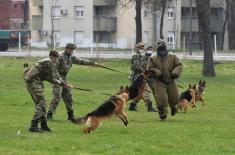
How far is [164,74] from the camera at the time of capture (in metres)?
18.7

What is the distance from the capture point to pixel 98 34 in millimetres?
85188

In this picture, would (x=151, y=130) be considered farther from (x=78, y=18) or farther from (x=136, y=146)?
(x=78, y=18)

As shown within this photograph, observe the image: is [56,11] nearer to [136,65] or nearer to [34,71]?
[136,65]

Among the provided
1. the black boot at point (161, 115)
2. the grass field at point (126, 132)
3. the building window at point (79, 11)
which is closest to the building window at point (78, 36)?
the building window at point (79, 11)

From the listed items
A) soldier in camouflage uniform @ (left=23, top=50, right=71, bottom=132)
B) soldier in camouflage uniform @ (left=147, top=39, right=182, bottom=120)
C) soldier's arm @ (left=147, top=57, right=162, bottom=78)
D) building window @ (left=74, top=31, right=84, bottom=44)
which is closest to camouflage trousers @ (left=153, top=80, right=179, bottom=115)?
soldier in camouflage uniform @ (left=147, top=39, right=182, bottom=120)

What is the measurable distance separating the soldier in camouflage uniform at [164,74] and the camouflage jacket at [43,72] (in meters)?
3.57

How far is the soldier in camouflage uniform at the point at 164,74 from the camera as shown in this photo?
1864cm

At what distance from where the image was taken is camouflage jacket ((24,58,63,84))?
15.7m

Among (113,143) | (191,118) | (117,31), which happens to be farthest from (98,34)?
(113,143)

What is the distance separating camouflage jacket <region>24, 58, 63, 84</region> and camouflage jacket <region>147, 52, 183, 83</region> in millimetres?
3540

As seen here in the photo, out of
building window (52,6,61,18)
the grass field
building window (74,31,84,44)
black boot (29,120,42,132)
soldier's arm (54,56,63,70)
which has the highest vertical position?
building window (52,6,61,18)

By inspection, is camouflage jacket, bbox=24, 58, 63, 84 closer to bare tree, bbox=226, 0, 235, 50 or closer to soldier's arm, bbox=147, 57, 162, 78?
soldier's arm, bbox=147, 57, 162, 78

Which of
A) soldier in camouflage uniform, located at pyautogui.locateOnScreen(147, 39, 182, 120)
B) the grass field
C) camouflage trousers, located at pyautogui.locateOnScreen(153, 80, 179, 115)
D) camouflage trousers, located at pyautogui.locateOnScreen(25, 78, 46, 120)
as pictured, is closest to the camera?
the grass field

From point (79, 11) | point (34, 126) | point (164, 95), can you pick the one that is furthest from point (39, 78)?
point (79, 11)
